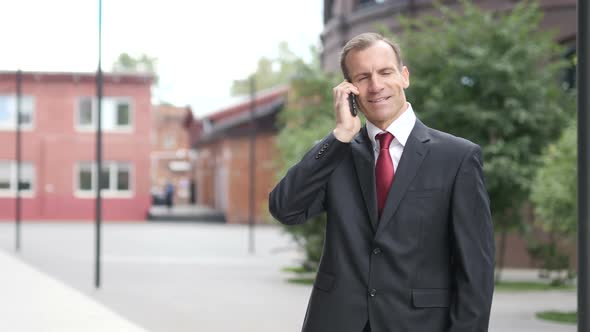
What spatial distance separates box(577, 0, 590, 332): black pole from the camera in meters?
4.18

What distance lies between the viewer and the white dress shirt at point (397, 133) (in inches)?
146

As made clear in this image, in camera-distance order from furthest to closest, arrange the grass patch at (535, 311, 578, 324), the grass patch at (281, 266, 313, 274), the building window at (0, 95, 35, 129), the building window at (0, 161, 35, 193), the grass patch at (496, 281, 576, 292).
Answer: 1. the building window at (0, 95, 35, 129)
2. the building window at (0, 161, 35, 193)
3. the grass patch at (281, 266, 313, 274)
4. the grass patch at (496, 281, 576, 292)
5. the grass patch at (535, 311, 578, 324)

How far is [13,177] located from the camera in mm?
53062

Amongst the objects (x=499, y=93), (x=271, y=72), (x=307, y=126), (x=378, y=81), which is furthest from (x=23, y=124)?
(x=378, y=81)

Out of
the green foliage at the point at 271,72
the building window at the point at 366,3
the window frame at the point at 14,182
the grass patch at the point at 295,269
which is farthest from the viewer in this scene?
the green foliage at the point at 271,72

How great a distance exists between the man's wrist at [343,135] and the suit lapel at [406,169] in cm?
20

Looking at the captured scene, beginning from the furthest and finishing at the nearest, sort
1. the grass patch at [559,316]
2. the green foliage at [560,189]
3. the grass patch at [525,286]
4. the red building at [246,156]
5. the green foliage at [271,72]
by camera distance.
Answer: the green foliage at [271,72] → the red building at [246,156] → the grass patch at [525,286] → the green foliage at [560,189] → the grass patch at [559,316]

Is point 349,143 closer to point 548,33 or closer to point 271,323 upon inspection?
point 271,323

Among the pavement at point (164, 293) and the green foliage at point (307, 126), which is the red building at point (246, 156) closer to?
the pavement at point (164, 293)

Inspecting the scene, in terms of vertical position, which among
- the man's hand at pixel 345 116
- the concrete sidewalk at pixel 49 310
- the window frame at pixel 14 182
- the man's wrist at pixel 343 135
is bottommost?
the concrete sidewalk at pixel 49 310

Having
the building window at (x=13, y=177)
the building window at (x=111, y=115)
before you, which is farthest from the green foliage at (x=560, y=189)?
the building window at (x=13, y=177)

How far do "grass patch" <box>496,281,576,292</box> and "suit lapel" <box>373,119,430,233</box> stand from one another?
17.2 m

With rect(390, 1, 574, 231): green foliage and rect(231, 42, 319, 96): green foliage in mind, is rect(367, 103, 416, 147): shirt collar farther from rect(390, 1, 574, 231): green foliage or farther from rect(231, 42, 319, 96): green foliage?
rect(231, 42, 319, 96): green foliage

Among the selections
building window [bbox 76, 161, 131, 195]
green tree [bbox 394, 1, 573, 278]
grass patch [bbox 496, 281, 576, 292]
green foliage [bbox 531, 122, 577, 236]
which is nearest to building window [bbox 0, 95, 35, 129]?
building window [bbox 76, 161, 131, 195]
